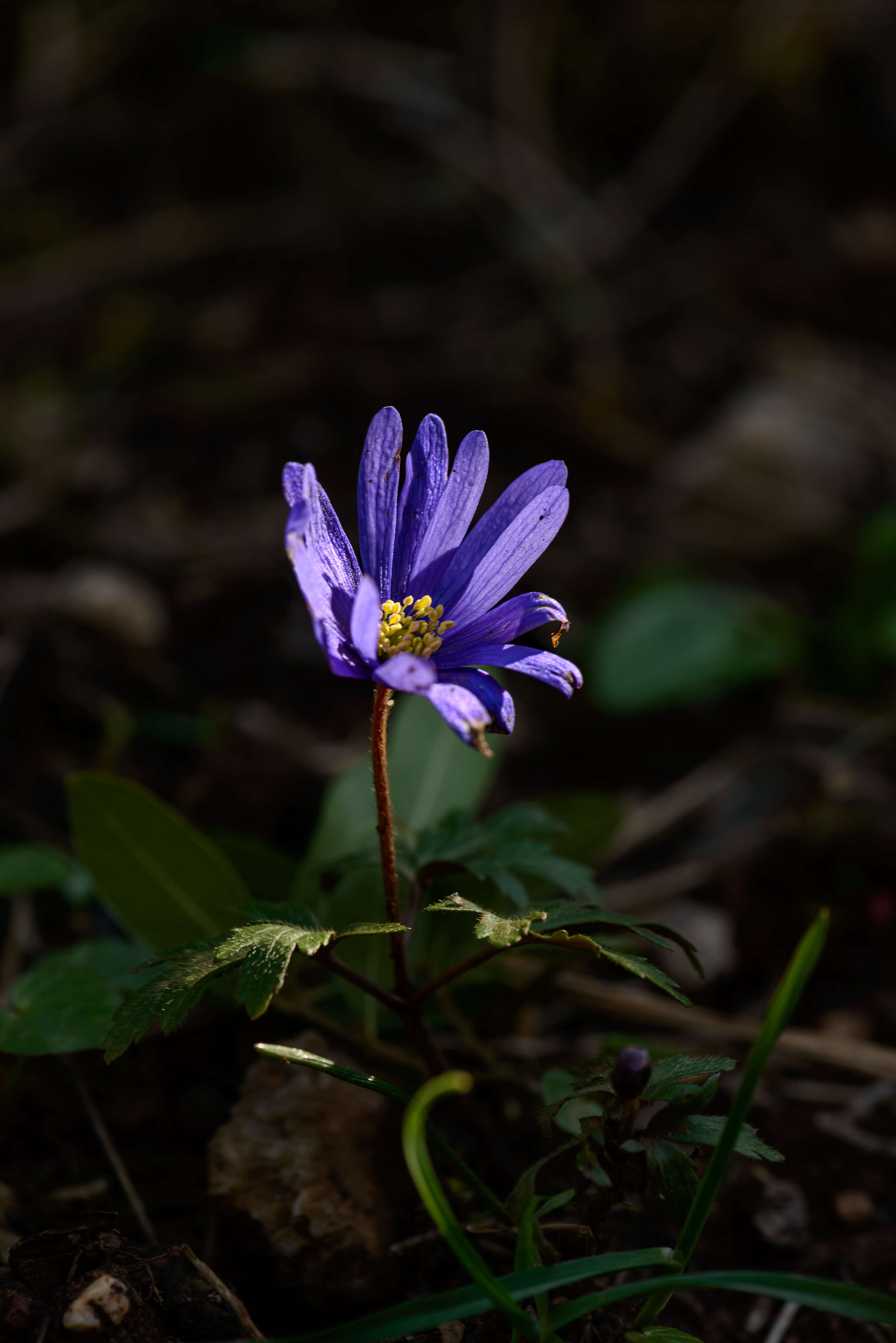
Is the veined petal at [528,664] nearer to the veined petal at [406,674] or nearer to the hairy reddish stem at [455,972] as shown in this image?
the veined petal at [406,674]

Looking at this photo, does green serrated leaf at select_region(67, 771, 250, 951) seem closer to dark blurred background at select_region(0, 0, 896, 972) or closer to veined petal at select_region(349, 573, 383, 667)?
dark blurred background at select_region(0, 0, 896, 972)

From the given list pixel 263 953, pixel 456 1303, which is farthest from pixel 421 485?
pixel 456 1303

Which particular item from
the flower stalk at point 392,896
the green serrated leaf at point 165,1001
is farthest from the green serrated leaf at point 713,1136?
the green serrated leaf at point 165,1001

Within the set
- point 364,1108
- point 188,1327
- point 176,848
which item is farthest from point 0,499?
point 188,1327

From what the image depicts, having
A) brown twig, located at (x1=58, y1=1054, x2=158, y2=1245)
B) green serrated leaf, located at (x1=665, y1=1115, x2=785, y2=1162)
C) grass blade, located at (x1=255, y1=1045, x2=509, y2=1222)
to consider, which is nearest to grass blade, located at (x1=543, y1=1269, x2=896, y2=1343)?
green serrated leaf, located at (x1=665, y1=1115, x2=785, y2=1162)

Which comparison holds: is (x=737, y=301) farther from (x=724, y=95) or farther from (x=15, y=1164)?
(x=15, y=1164)

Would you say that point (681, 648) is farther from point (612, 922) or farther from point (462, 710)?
point (462, 710)
